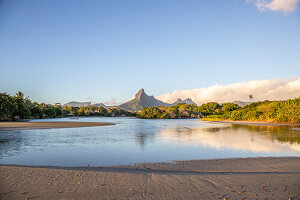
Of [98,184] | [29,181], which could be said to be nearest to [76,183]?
[98,184]

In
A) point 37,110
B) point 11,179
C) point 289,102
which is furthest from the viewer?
point 37,110

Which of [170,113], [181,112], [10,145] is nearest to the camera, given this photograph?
[10,145]

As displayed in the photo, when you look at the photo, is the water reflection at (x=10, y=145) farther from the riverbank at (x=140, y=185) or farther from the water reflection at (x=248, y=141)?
the water reflection at (x=248, y=141)

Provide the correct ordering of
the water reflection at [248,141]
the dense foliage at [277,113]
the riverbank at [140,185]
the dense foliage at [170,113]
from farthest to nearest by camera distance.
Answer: the dense foliage at [170,113] < the dense foliage at [277,113] < the water reflection at [248,141] < the riverbank at [140,185]

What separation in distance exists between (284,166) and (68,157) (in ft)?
44.7

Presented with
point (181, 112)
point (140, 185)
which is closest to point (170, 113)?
point (181, 112)

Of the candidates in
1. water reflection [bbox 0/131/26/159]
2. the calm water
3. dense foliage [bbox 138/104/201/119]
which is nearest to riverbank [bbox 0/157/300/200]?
the calm water

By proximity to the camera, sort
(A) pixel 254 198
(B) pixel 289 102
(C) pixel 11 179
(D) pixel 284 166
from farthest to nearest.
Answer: (B) pixel 289 102
(D) pixel 284 166
(C) pixel 11 179
(A) pixel 254 198

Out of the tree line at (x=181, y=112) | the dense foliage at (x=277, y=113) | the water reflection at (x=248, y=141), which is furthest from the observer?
the tree line at (x=181, y=112)

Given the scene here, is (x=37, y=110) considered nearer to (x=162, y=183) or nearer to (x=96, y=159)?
(x=96, y=159)

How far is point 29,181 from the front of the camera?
7574mm

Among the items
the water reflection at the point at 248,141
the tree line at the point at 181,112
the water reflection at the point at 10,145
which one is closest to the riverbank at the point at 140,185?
the water reflection at the point at 10,145

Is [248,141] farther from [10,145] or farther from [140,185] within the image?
[10,145]

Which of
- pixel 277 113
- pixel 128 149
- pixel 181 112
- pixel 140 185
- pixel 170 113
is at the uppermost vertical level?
pixel 277 113
